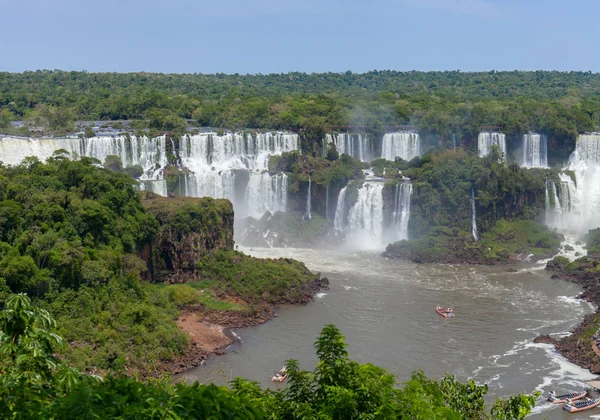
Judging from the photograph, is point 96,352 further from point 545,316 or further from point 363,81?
point 363,81

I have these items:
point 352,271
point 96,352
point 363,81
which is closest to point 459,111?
A: point 352,271

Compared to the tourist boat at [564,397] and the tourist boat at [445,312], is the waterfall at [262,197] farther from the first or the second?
the tourist boat at [564,397]

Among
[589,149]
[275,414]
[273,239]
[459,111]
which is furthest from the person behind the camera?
[459,111]

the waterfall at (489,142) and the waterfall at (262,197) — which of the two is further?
the waterfall at (489,142)

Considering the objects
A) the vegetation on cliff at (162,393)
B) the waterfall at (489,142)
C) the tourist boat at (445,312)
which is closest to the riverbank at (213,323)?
the tourist boat at (445,312)

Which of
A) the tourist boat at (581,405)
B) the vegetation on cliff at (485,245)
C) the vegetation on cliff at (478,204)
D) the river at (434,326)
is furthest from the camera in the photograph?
the vegetation on cliff at (478,204)

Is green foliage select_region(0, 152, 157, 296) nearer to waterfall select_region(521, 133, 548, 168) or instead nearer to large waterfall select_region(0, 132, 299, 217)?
large waterfall select_region(0, 132, 299, 217)

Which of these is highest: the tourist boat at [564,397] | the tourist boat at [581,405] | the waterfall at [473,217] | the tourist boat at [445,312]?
the waterfall at [473,217]

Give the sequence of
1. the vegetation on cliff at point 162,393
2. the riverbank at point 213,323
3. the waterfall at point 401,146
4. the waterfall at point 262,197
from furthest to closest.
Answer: the waterfall at point 401,146
the waterfall at point 262,197
the riverbank at point 213,323
the vegetation on cliff at point 162,393

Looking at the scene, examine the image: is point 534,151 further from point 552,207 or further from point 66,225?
point 66,225
